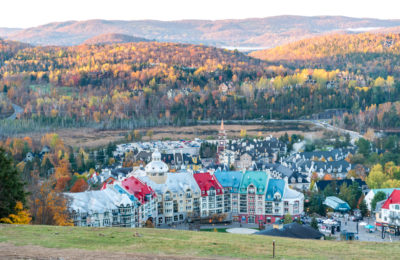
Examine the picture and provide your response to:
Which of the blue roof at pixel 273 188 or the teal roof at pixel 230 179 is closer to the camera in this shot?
the blue roof at pixel 273 188

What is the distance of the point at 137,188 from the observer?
52.1m

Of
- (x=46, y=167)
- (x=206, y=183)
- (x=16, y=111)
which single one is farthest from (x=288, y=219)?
(x=16, y=111)

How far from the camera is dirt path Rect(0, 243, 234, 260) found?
62.3 feet

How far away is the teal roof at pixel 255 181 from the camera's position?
186 feet

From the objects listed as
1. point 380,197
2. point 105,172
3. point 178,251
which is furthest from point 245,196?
point 178,251

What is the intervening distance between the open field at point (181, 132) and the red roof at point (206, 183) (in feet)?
161

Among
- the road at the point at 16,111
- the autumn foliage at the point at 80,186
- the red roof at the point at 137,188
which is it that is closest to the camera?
the red roof at the point at 137,188

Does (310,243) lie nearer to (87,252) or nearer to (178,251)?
(178,251)

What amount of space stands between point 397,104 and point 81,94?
8305cm

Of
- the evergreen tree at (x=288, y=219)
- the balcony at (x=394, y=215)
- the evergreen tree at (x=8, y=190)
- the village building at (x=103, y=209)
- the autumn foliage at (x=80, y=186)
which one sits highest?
the evergreen tree at (x=8, y=190)

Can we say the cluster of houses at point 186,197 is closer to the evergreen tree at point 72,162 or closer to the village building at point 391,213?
the village building at point 391,213

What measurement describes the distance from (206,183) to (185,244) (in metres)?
35.8

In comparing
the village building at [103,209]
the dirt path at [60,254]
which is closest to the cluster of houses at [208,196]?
the village building at [103,209]

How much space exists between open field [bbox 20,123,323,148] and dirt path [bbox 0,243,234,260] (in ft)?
280
